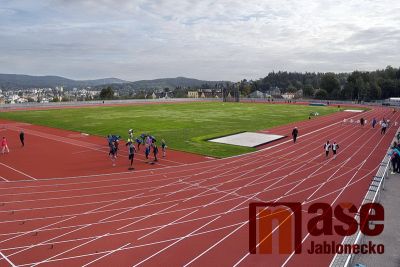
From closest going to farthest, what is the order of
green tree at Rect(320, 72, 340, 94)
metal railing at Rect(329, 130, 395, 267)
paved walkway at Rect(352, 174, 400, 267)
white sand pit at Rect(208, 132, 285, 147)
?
metal railing at Rect(329, 130, 395, 267) → paved walkway at Rect(352, 174, 400, 267) → white sand pit at Rect(208, 132, 285, 147) → green tree at Rect(320, 72, 340, 94)

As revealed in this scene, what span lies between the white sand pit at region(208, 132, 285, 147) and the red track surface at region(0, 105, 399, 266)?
7.47 feet

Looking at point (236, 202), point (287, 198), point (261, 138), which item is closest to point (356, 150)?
point (261, 138)

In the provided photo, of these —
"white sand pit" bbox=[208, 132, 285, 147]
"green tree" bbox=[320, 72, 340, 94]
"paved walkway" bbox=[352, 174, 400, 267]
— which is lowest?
"paved walkway" bbox=[352, 174, 400, 267]

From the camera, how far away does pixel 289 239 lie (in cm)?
1102

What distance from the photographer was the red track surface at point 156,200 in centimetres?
992

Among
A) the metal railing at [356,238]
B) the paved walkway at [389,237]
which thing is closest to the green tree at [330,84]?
the metal railing at [356,238]

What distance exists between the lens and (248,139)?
29391 mm

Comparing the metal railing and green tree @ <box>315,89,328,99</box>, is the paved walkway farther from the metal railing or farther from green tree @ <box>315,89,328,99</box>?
Result: green tree @ <box>315,89,328,99</box>

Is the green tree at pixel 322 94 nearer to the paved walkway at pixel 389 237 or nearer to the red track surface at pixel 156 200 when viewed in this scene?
the red track surface at pixel 156 200

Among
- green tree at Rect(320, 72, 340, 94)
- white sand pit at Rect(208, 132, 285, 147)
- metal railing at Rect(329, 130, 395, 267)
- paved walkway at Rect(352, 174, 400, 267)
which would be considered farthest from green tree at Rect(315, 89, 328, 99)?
paved walkway at Rect(352, 174, 400, 267)

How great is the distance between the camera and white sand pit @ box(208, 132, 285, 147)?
27445 millimetres

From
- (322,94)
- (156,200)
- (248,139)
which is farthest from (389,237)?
(322,94)

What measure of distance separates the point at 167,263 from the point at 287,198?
7.13m

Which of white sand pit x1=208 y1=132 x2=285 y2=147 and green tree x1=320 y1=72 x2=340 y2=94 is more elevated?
green tree x1=320 y1=72 x2=340 y2=94
